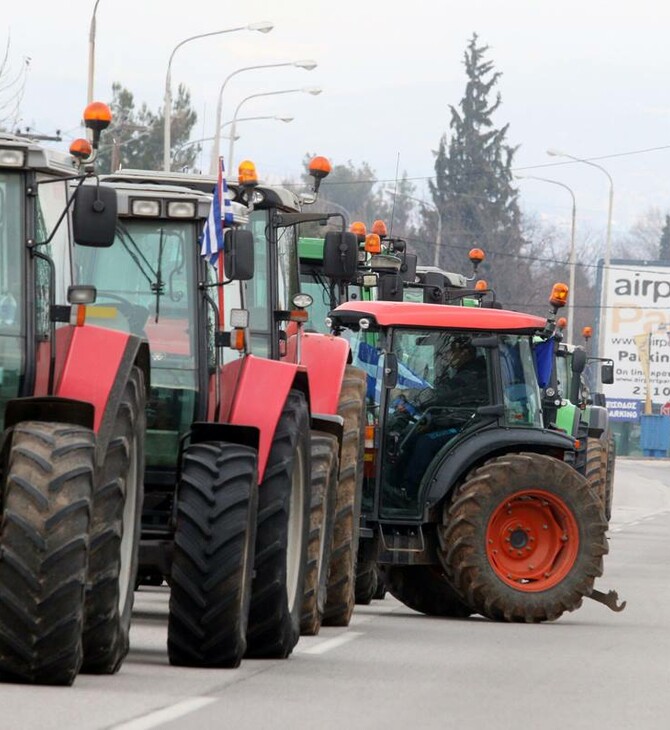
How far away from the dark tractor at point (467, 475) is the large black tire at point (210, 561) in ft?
17.8

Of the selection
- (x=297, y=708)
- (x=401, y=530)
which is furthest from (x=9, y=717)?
(x=401, y=530)

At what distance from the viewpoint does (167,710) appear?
30.9ft

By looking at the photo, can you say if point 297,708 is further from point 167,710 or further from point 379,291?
point 379,291

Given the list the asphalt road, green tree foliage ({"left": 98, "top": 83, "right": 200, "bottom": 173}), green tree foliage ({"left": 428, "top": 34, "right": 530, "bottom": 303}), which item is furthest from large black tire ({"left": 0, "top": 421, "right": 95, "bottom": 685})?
green tree foliage ({"left": 428, "top": 34, "right": 530, "bottom": 303})

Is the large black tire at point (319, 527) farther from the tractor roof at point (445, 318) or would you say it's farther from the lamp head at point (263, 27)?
the lamp head at point (263, 27)

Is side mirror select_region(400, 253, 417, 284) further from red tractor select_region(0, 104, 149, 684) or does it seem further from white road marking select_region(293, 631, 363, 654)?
red tractor select_region(0, 104, 149, 684)

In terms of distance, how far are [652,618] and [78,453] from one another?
8.45 meters

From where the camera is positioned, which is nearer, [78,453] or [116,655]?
[78,453]

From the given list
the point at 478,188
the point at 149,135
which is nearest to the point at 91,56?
the point at 149,135

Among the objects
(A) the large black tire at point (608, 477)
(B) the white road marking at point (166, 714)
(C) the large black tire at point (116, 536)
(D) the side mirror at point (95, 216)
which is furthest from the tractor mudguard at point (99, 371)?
(A) the large black tire at point (608, 477)

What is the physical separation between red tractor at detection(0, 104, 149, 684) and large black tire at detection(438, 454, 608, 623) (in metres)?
5.93

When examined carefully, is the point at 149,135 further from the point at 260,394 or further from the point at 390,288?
Result: the point at 260,394

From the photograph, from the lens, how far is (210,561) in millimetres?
11203

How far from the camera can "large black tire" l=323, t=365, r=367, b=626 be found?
15.1 metres
